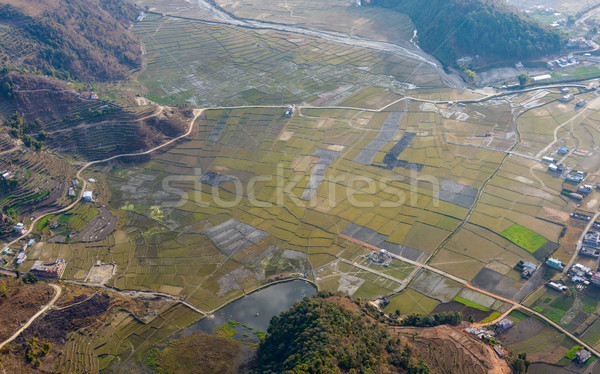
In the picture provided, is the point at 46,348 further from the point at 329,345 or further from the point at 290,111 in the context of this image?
the point at 290,111

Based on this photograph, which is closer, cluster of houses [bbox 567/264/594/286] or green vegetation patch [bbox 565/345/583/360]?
green vegetation patch [bbox 565/345/583/360]

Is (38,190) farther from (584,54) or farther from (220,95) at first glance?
(584,54)

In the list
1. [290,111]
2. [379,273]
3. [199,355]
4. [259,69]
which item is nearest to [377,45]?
[259,69]

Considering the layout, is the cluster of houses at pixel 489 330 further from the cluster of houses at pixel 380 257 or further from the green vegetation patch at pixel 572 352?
the cluster of houses at pixel 380 257

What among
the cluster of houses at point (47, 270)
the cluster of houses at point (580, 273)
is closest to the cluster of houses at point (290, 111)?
the cluster of houses at point (47, 270)

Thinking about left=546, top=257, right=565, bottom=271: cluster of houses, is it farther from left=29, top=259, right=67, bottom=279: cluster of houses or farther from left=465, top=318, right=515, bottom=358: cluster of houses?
left=29, top=259, right=67, bottom=279: cluster of houses

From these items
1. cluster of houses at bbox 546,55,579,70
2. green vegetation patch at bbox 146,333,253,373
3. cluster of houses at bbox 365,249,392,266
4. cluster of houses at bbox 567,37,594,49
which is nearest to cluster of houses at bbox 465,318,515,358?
cluster of houses at bbox 365,249,392,266
